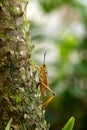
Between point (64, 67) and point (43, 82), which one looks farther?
point (64, 67)

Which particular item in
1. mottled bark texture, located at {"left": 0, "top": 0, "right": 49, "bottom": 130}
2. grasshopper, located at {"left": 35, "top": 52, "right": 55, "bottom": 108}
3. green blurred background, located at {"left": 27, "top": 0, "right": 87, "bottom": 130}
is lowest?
green blurred background, located at {"left": 27, "top": 0, "right": 87, "bottom": 130}

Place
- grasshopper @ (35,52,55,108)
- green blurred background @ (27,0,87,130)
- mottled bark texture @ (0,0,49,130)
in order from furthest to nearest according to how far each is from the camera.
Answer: green blurred background @ (27,0,87,130)
grasshopper @ (35,52,55,108)
mottled bark texture @ (0,0,49,130)

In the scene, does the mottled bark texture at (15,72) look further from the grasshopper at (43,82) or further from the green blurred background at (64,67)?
the green blurred background at (64,67)

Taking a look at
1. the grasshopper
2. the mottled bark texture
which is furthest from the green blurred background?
the mottled bark texture

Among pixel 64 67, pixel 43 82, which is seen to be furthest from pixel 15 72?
pixel 64 67

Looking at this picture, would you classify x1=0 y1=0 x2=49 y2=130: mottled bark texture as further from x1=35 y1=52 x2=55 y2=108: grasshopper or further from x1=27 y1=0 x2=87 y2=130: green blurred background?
x1=27 y1=0 x2=87 y2=130: green blurred background

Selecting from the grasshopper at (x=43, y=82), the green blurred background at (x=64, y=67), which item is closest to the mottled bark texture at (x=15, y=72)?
the grasshopper at (x=43, y=82)

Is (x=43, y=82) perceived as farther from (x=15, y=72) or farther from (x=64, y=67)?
(x=64, y=67)

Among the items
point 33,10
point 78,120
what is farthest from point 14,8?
point 33,10

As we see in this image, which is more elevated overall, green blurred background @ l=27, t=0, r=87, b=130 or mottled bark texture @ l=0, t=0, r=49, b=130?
mottled bark texture @ l=0, t=0, r=49, b=130
